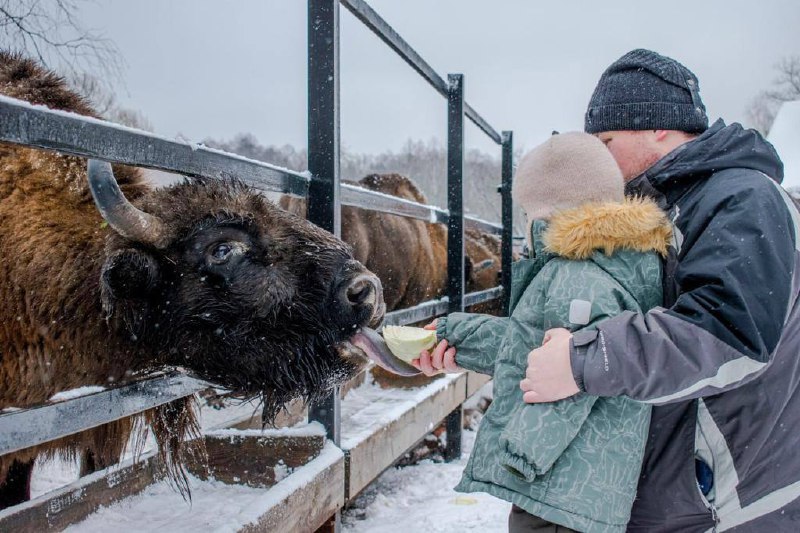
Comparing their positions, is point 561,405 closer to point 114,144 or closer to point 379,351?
point 379,351

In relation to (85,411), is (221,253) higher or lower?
higher

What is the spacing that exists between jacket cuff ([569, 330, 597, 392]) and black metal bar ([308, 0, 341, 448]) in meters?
1.65

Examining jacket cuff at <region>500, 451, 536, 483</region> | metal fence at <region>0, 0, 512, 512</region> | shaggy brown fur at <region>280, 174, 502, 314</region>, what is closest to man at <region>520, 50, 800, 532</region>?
jacket cuff at <region>500, 451, 536, 483</region>

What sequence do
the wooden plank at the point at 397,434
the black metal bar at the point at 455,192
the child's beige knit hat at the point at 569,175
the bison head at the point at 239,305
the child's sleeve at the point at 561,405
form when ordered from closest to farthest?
the child's sleeve at the point at 561,405 < the child's beige knit hat at the point at 569,175 < the bison head at the point at 239,305 < the wooden plank at the point at 397,434 < the black metal bar at the point at 455,192

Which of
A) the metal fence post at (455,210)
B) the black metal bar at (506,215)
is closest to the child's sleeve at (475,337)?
the metal fence post at (455,210)

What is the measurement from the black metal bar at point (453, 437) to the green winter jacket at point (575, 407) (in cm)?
380

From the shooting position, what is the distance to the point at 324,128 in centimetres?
334

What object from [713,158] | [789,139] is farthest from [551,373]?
[789,139]

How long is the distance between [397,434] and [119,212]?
7.68 feet

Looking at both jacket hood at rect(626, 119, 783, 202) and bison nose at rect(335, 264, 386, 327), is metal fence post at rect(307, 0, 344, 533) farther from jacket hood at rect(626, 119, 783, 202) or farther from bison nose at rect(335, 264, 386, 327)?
jacket hood at rect(626, 119, 783, 202)

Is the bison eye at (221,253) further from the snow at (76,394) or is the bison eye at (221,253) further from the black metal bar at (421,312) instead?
the black metal bar at (421,312)

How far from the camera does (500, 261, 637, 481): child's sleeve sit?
6.04ft

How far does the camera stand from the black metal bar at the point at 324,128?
10.8ft

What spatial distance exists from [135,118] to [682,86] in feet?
19.7
